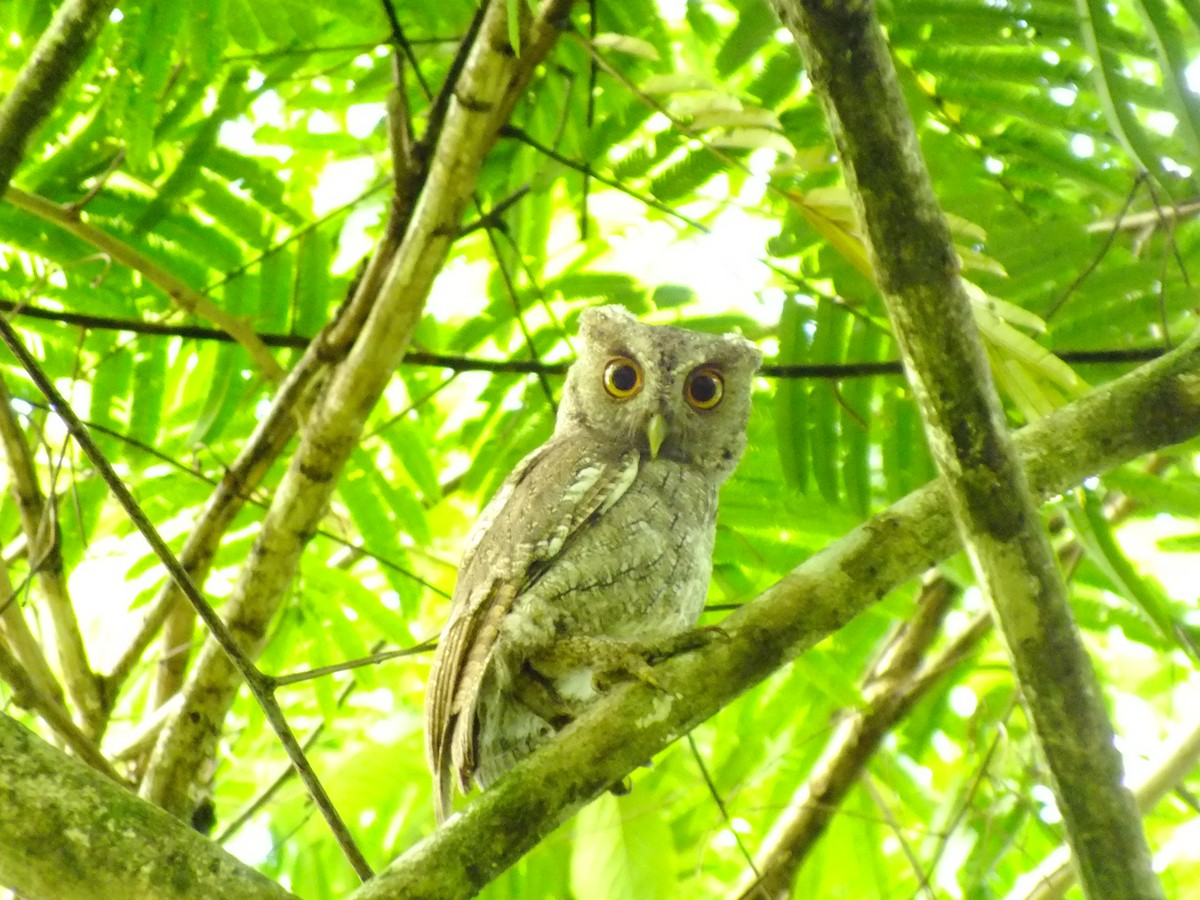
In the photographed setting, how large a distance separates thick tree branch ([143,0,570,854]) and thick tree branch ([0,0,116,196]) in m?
0.72

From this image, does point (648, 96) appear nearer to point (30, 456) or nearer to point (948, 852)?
point (30, 456)

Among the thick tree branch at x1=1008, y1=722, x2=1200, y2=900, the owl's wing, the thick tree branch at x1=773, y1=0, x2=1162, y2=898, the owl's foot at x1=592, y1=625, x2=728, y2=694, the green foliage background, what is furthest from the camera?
the thick tree branch at x1=1008, y1=722, x2=1200, y2=900

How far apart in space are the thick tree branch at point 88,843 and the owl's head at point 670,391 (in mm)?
1329

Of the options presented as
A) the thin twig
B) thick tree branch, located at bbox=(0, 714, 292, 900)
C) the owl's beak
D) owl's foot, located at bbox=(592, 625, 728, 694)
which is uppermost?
the owl's beak

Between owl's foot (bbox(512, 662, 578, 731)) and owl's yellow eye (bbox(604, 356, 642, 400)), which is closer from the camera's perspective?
owl's foot (bbox(512, 662, 578, 731))

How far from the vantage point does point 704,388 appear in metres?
2.46

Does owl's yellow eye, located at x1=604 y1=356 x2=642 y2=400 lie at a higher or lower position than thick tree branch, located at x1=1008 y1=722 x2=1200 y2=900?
higher

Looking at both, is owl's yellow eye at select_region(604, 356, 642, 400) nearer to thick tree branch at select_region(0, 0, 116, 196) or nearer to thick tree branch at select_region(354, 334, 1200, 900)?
thick tree branch at select_region(354, 334, 1200, 900)

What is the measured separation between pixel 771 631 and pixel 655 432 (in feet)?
2.44

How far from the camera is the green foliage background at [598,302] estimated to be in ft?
7.31

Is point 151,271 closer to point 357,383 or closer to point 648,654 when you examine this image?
point 357,383

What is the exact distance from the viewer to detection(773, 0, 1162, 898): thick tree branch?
1403 millimetres

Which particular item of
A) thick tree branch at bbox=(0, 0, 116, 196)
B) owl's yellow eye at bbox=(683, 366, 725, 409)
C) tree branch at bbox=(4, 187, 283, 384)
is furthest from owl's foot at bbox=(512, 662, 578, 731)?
thick tree branch at bbox=(0, 0, 116, 196)

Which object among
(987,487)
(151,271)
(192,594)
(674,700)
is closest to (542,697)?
(674,700)
